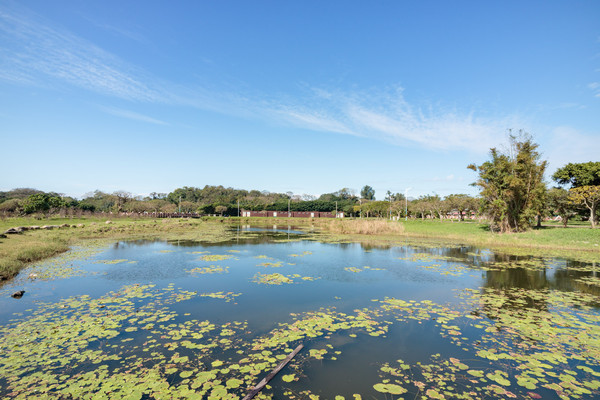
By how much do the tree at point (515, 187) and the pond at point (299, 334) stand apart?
17.2 m

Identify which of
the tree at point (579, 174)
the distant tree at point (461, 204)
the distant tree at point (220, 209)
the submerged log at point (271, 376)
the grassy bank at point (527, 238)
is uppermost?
the tree at point (579, 174)

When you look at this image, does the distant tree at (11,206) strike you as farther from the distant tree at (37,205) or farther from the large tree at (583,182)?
the large tree at (583,182)

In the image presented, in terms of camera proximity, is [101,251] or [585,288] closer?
[585,288]

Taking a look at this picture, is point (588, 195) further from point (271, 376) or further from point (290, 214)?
point (290, 214)

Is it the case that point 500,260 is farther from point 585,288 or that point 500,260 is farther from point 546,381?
point 546,381

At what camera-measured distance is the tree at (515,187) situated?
92.6 ft

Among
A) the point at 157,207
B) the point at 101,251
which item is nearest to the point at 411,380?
the point at 101,251

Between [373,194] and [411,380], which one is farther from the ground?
[373,194]

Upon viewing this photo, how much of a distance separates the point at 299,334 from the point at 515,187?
30351 mm

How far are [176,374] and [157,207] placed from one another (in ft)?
265

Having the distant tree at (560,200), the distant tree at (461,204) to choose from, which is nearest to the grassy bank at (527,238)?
the distant tree at (560,200)

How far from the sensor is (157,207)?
7712 centimetres

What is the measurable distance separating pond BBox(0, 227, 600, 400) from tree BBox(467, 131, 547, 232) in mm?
17163

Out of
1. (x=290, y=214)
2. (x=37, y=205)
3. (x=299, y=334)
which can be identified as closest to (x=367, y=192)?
(x=290, y=214)
